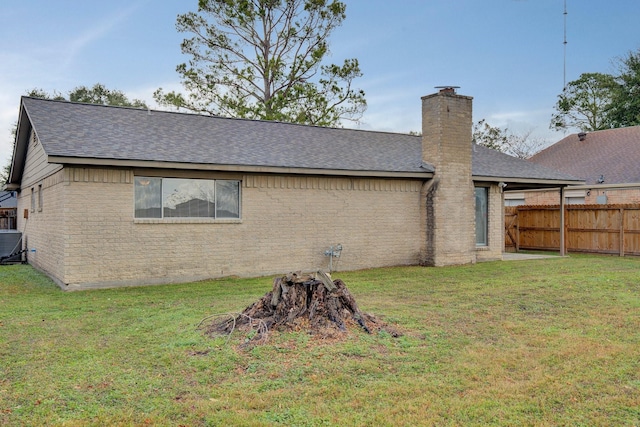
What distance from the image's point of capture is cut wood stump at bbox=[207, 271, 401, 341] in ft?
22.0

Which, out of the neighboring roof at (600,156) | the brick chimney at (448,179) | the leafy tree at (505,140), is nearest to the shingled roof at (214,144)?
the brick chimney at (448,179)

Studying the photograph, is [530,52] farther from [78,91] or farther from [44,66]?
[78,91]

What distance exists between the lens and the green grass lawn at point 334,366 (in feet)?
14.1

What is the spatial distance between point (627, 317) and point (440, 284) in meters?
4.17

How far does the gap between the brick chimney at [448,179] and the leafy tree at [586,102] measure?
26.6 meters

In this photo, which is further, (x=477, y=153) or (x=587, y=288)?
(x=477, y=153)

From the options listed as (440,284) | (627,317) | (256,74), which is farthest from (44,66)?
(627,317)

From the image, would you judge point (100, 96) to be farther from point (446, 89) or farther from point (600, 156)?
point (600, 156)

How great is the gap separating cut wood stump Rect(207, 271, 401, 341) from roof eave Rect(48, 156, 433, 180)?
17.0 feet

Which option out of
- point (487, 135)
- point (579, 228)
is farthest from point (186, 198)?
point (487, 135)

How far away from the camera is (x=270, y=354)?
5875 millimetres

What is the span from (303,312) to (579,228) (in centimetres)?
1599

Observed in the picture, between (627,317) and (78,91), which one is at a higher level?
(78,91)

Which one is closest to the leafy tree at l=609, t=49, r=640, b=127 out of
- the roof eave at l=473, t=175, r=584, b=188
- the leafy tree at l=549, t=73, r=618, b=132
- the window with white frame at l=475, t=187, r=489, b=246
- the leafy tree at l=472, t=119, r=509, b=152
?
the leafy tree at l=549, t=73, r=618, b=132
